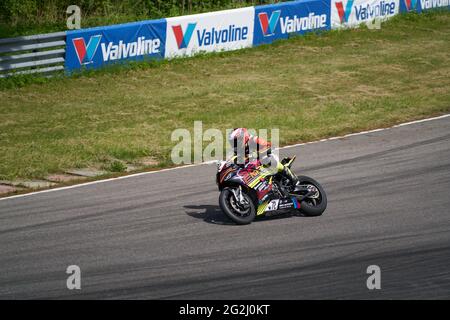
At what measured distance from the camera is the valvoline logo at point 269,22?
87.8 feet

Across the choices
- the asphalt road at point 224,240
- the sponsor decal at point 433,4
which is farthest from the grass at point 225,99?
the sponsor decal at point 433,4

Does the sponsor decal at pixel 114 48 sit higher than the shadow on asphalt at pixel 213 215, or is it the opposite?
the sponsor decal at pixel 114 48

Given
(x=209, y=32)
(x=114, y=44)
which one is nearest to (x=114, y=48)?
(x=114, y=44)

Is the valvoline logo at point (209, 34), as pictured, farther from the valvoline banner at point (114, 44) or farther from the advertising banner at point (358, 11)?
the advertising banner at point (358, 11)

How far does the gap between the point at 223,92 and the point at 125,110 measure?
3025 millimetres

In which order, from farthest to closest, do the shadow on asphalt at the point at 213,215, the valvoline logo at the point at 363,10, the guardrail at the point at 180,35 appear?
the valvoline logo at the point at 363,10
the guardrail at the point at 180,35
the shadow on asphalt at the point at 213,215

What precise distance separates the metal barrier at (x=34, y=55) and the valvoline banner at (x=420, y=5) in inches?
555

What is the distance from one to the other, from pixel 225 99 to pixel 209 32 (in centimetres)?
458

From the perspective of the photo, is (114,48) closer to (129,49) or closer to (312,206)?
(129,49)

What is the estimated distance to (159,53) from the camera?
24719 millimetres

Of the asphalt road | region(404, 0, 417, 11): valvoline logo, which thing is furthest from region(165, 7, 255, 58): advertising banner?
the asphalt road

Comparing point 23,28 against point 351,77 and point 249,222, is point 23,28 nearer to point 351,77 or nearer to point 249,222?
point 351,77
